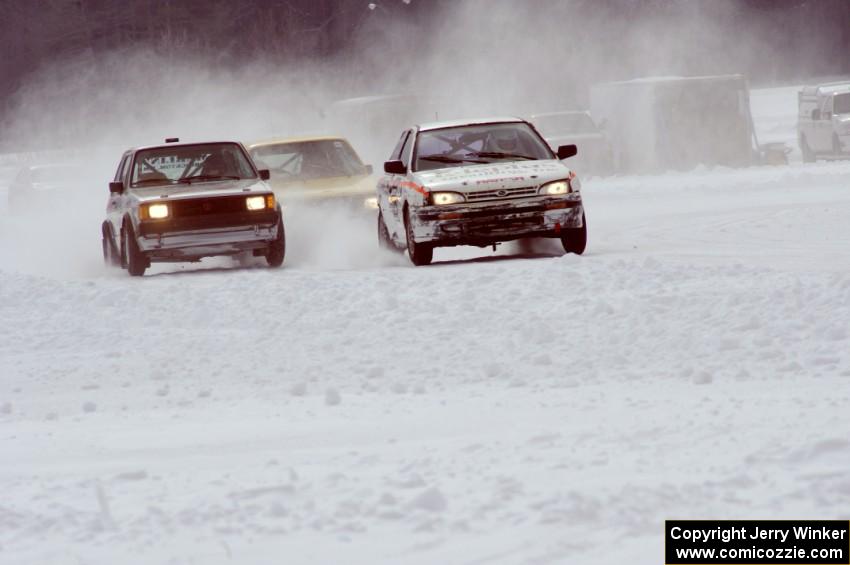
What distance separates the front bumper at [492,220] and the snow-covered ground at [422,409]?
12.9 inches

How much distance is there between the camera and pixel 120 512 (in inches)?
224

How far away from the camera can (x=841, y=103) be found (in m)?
30.9

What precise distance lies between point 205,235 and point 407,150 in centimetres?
217

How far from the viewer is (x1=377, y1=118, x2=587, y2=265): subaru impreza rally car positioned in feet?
44.9

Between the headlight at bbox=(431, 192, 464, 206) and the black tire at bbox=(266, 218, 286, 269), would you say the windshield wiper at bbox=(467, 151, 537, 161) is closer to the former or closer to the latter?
the headlight at bbox=(431, 192, 464, 206)

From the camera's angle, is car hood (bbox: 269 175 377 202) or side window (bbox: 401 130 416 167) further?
car hood (bbox: 269 175 377 202)

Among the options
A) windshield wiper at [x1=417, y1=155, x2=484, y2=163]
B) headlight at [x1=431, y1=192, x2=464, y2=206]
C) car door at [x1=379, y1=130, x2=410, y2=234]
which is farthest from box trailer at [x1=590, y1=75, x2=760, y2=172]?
headlight at [x1=431, y1=192, x2=464, y2=206]

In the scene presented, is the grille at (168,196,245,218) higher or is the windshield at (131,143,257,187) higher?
the windshield at (131,143,257,187)

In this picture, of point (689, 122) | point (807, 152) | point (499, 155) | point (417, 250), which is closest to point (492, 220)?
point (417, 250)

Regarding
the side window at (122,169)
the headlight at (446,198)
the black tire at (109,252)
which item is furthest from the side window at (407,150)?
the black tire at (109,252)

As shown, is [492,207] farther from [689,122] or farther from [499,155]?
[689,122]

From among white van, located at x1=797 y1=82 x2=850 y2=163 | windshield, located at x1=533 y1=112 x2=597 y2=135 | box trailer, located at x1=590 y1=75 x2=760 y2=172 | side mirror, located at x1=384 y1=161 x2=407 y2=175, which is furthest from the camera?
windshield, located at x1=533 y1=112 x2=597 y2=135

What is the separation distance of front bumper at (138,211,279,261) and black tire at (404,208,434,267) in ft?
4.15

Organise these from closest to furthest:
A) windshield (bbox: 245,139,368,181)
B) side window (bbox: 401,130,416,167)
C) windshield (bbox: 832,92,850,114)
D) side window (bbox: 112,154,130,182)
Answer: side window (bbox: 401,130,416,167)
side window (bbox: 112,154,130,182)
windshield (bbox: 245,139,368,181)
windshield (bbox: 832,92,850,114)
